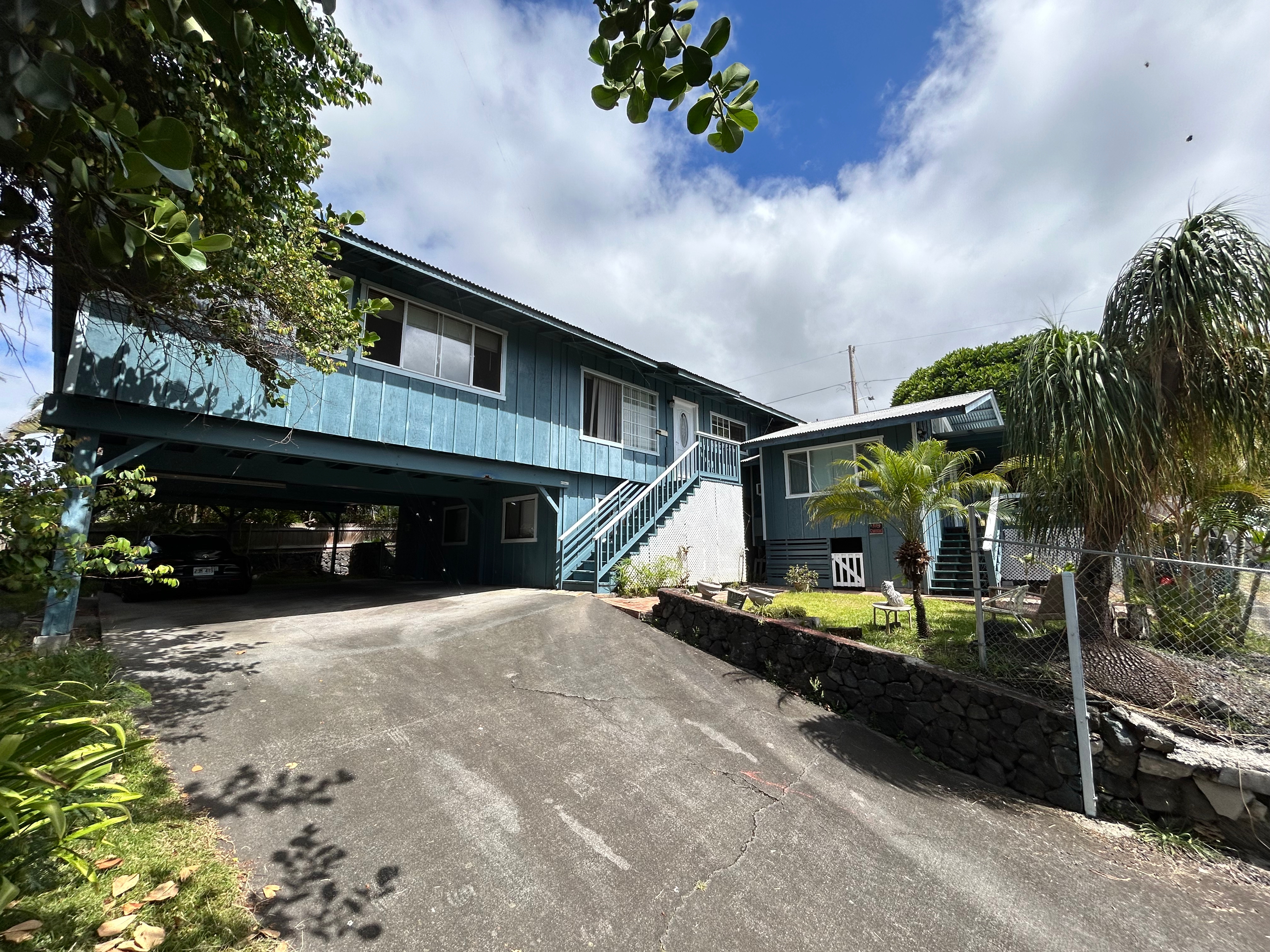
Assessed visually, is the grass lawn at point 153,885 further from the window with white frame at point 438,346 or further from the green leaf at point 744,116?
the window with white frame at point 438,346

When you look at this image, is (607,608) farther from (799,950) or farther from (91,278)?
(91,278)

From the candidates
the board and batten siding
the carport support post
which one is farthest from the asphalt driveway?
the board and batten siding

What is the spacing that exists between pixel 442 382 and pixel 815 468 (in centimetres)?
946

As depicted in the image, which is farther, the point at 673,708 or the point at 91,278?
the point at 673,708

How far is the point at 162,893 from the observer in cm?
242

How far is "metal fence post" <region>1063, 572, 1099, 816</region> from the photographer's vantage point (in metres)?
4.06

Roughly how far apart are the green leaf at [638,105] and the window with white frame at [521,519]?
1026cm

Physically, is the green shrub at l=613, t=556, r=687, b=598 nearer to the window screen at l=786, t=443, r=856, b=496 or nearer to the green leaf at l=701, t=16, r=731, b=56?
the window screen at l=786, t=443, r=856, b=496

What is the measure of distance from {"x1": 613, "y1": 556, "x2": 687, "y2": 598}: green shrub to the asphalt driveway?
3681mm

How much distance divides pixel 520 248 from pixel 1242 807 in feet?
34.6

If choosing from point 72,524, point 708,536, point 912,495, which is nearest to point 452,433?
point 72,524

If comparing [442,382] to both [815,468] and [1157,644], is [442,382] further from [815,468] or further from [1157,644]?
[1157,644]

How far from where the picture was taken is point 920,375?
26750mm

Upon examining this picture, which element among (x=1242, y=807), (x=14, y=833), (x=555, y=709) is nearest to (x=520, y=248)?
(x=555, y=709)
